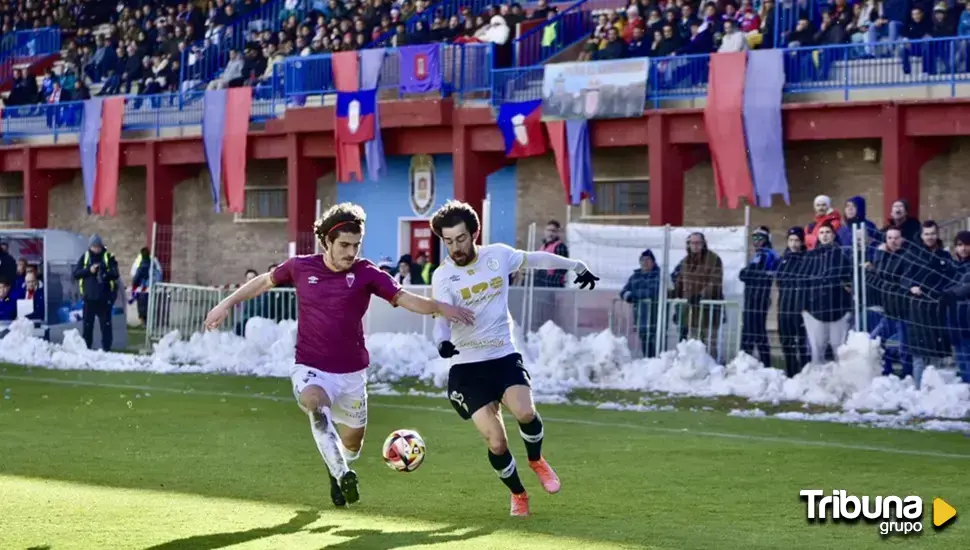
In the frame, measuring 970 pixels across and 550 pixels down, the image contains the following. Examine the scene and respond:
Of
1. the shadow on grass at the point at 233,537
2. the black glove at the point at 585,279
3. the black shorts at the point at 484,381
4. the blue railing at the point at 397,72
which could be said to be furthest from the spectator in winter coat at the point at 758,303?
the blue railing at the point at 397,72

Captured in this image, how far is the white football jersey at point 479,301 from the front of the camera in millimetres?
10805

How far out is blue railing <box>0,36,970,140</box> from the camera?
84.9ft

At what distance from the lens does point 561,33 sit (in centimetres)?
3262

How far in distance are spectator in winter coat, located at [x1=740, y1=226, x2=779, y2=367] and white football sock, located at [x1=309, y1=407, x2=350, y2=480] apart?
9.95m

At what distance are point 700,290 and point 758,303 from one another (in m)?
0.91

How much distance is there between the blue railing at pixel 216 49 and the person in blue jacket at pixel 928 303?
2453 centimetres

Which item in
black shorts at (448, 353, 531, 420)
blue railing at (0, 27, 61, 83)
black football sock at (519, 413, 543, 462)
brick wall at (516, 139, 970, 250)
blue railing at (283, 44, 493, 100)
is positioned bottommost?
black football sock at (519, 413, 543, 462)

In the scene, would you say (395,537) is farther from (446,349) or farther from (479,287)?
(479,287)

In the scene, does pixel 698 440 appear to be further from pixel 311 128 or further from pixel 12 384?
pixel 311 128

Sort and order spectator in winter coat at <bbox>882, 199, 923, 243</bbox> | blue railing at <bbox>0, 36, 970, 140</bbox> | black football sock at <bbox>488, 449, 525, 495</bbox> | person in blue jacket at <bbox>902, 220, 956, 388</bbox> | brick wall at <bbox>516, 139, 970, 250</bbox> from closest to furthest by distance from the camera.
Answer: black football sock at <bbox>488, 449, 525, 495</bbox>, person in blue jacket at <bbox>902, 220, 956, 388</bbox>, spectator in winter coat at <bbox>882, 199, 923, 243</bbox>, blue railing at <bbox>0, 36, 970, 140</bbox>, brick wall at <bbox>516, 139, 970, 250</bbox>

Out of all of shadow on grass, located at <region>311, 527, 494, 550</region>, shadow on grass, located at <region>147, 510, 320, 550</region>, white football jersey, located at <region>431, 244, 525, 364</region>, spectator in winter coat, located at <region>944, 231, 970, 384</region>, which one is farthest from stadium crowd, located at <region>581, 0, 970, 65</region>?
shadow on grass, located at <region>147, 510, 320, 550</region>

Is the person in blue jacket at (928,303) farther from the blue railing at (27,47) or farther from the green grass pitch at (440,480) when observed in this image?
the blue railing at (27,47)

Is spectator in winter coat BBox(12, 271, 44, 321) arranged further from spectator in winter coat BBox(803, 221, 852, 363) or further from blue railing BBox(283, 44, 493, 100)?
spectator in winter coat BBox(803, 221, 852, 363)

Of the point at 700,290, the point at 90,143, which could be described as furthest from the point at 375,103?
the point at 700,290
